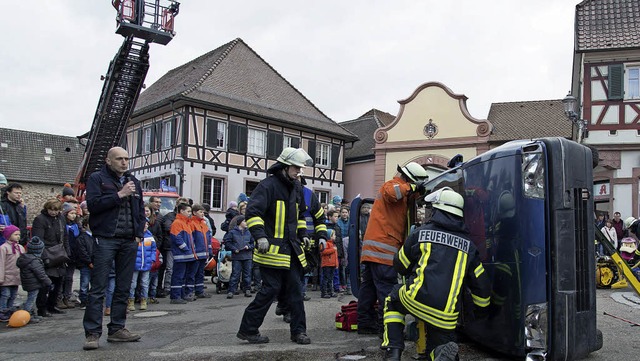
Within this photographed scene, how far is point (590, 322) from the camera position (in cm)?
475

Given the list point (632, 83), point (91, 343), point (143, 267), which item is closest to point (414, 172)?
point (91, 343)

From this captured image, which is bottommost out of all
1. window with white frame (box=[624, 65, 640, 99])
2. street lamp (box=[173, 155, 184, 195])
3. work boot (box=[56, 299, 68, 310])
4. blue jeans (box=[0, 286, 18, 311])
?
work boot (box=[56, 299, 68, 310])

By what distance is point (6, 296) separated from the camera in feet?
25.9

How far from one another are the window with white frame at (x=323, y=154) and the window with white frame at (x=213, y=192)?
684 cm

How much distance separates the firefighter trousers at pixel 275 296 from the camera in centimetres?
593

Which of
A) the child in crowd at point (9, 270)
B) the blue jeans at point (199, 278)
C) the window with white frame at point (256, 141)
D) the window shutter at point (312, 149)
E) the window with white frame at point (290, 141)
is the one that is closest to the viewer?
A: the child in crowd at point (9, 270)

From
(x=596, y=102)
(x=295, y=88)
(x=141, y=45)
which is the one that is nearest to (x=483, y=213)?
(x=141, y=45)

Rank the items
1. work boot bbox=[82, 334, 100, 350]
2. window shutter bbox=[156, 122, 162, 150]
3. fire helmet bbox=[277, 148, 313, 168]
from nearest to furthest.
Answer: work boot bbox=[82, 334, 100, 350] → fire helmet bbox=[277, 148, 313, 168] → window shutter bbox=[156, 122, 162, 150]

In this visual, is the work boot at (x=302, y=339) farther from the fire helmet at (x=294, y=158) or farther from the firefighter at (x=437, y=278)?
the fire helmet at (x=294, y=158)

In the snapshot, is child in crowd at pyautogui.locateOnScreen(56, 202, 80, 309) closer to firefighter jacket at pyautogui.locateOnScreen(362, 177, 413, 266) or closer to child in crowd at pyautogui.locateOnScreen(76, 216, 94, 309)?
child in crowd at pyautogui.locateOnScreen(76, 216, 94, 309)

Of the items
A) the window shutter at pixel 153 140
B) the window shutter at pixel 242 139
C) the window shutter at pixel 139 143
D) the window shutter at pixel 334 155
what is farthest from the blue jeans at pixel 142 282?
the window shutter at pixel 334 155

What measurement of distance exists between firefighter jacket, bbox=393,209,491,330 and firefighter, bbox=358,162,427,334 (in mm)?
1181

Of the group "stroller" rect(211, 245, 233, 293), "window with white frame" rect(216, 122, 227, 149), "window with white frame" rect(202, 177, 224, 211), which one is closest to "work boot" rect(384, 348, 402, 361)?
"stroller" rect(211, 245, 233, 293)

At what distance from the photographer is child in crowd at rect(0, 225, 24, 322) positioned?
7.76m
